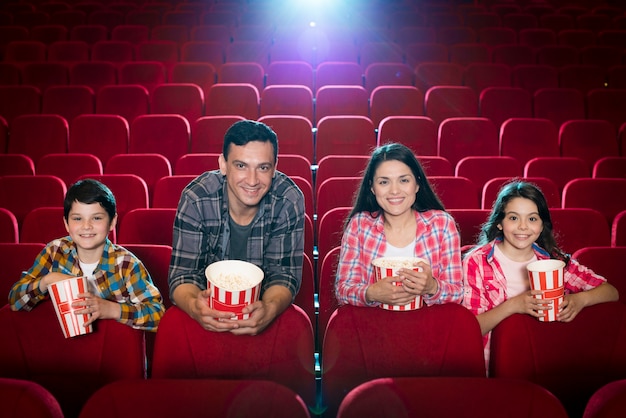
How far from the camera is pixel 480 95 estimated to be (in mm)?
2125

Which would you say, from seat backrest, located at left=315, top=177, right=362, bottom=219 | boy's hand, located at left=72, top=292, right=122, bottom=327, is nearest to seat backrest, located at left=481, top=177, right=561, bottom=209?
seat backrest, located at left=315, top=177, right=362, bottom=219

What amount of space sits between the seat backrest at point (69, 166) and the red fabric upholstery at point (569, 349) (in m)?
1.18

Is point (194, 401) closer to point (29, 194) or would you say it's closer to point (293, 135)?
point (29, 194)

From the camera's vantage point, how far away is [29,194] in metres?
1.39

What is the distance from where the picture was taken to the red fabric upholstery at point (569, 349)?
2.45 feet

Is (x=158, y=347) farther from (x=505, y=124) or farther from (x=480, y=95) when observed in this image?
(x=480, y=95)

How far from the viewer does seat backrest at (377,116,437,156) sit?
5.87 ft

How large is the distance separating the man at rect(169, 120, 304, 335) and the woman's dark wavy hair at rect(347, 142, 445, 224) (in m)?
0.13

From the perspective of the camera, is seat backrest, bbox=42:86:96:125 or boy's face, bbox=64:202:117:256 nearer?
boy's face, bbox=64:202:117:256

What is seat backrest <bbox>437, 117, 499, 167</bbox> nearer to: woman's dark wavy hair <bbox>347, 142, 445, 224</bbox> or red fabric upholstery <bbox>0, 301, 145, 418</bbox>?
woman's dark wavy hair <bbox>347, 142, 445, 224</bbox>

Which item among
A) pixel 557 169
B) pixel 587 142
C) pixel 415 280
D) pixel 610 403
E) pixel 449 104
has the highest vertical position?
pixel 449 104

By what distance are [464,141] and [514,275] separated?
2.96 ft

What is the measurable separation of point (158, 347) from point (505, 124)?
1426 mm

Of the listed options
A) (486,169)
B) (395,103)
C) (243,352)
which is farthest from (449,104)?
(243,352)
